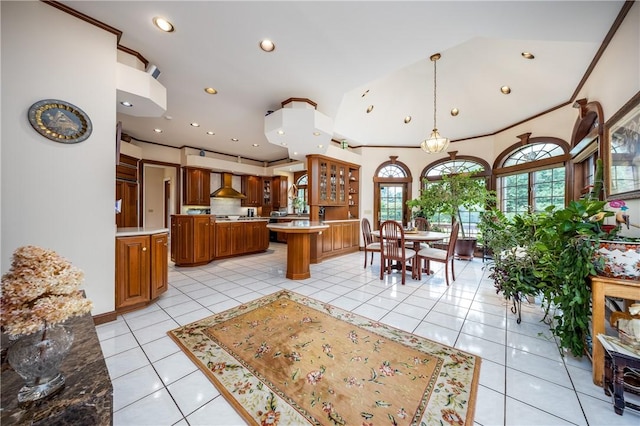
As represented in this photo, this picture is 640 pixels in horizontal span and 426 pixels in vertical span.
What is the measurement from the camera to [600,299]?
59.4 inches

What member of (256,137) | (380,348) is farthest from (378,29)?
(256,137)

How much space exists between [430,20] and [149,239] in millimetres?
3878

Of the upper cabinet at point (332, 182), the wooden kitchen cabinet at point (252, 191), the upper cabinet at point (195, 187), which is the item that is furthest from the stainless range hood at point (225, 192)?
the upper cabinet at point (332, 182)

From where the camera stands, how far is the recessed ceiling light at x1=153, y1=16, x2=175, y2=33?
225cm

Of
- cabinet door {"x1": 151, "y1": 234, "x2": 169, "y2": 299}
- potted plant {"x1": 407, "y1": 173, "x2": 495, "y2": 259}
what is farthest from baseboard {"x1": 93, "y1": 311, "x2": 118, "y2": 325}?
potted plant {"x1": 407, "y1": 173, "x2": 495, "y2": 259}

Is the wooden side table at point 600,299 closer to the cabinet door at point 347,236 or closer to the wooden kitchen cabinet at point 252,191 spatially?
the cabinet door at point 347,236

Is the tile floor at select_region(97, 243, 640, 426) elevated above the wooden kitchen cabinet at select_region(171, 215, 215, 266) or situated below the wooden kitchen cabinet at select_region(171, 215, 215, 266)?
below

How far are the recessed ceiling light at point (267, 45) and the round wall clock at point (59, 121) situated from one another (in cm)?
192

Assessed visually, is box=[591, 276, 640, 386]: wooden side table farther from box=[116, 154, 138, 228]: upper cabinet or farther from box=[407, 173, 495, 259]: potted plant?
box=[116, 154, 138, 228]: upper cabinet

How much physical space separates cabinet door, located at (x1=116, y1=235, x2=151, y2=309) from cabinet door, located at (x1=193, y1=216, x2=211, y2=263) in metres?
1.94

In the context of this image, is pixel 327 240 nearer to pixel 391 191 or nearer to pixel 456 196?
pixel 391 191

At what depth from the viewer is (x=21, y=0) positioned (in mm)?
1962

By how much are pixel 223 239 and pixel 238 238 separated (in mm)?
393

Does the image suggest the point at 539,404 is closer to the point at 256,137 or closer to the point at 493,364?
the point at 493,364
